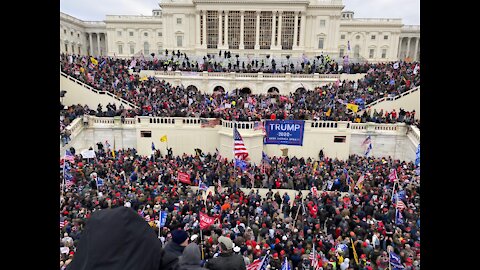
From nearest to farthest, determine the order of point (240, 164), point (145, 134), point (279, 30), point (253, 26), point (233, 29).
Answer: point (240, 164) → point (145, 134) → point (279, 30) → point (253, 26) → point (233, 29)

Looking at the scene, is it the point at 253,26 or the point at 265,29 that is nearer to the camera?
the point at 253,26

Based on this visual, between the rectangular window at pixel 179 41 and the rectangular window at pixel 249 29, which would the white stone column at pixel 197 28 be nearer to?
the rectangular window at pixel 179 41

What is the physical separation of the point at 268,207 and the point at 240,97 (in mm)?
20548

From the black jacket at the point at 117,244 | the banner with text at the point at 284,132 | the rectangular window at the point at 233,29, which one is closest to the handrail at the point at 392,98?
the banner with text at the point at 284,132

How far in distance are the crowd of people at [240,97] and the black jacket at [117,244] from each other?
→ 21972mm

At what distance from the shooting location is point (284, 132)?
23.0 m

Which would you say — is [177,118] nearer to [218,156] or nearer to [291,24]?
[218,156]

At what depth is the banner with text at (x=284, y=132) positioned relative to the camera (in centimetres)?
2244

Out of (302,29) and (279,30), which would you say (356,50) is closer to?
(302,29)

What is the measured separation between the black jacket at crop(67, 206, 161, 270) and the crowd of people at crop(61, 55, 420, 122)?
72.1ft

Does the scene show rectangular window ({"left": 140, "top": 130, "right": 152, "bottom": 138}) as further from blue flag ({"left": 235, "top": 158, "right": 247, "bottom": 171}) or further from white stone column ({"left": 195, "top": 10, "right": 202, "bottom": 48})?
white stone column ({"left": 195, "top": 10, "right": 202, "bottom": 48})

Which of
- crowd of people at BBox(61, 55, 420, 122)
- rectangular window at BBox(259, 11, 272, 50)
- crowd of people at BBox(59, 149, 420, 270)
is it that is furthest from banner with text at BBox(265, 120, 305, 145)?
rectangular window at BBox(259, 11, 272, 50)

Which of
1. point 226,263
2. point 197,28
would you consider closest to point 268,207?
point 226,263
